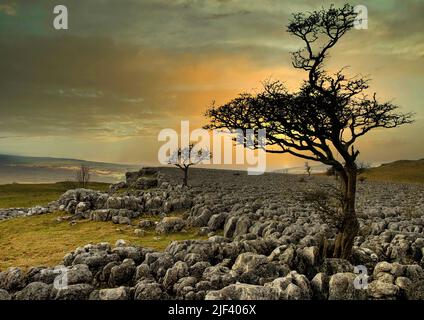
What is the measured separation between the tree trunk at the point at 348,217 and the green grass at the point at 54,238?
42.6 feet

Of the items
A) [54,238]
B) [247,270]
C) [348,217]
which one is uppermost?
[348,217]

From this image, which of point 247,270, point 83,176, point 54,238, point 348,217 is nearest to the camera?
point 247,270

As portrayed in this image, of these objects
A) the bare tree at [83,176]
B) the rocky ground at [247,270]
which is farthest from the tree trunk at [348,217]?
the bare tree at [83,176]

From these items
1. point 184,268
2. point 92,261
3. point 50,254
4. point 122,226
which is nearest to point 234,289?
point 184,268

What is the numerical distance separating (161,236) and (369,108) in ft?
64.3

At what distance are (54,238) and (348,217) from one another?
25027 mm

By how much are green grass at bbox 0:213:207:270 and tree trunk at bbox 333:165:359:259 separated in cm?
1300

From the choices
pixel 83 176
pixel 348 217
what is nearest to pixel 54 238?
pixel 348 217

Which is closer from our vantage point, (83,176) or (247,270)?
(247,270)

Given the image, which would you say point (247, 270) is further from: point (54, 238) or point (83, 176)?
point (83, 176)

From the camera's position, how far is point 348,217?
18719 millimetres

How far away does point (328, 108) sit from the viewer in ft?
59.7

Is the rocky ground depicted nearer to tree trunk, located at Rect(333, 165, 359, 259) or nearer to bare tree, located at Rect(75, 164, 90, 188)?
tree trunk, located at Rect(333, 165, 359, 259)
